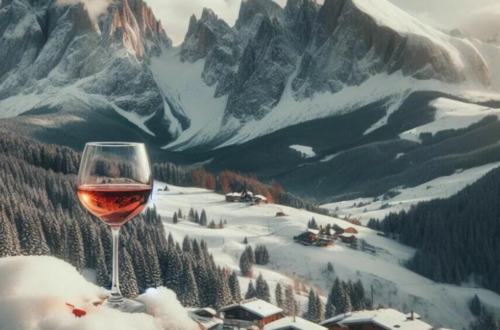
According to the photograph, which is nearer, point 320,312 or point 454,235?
point 320,312

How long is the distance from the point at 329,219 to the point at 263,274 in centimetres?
5426

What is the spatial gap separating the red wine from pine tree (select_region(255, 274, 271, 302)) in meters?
98.8

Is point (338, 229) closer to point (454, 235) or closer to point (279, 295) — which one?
point (454, 235)

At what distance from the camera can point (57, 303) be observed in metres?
3.38

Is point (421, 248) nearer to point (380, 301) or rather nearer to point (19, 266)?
point (380, 301)

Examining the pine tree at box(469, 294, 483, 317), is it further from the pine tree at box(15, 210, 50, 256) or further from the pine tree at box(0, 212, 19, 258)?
the pine tree at box(0, 212, 19, 258)

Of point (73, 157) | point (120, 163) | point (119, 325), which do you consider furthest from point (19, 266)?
point (73, 157)

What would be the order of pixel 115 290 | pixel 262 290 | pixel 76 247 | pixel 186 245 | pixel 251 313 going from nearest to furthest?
pixel 115 290 → pixel 251 313 → pixel 262 290 → pixel 76 247 → pixel 186 245

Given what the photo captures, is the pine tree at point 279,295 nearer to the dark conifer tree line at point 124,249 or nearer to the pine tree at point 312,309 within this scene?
the pine tree at point 312,309

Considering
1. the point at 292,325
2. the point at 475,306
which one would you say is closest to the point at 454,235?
the point at 475,306

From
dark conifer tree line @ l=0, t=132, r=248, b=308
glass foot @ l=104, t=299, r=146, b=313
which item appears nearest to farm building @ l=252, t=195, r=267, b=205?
dark conifer tree line @ l=0, t=132, r=248, b=308

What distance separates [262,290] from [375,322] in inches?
1115

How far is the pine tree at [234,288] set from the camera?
101 metres

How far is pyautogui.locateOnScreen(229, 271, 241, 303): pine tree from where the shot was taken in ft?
332
